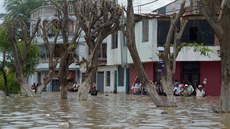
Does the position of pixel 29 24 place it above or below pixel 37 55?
above

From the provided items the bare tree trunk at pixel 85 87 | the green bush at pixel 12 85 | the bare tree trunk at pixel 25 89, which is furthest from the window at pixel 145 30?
the bare tree trunk at pixel 85 87

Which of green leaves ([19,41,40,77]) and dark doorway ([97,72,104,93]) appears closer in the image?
green leaves ([19,41,40,77])

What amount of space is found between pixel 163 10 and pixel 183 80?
9826 millimetres

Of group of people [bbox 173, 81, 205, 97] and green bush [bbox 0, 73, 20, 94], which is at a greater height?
green bush [bbox 0, 73, 20, 94]

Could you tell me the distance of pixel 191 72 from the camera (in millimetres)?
42594

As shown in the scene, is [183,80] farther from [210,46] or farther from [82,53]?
[82,53]

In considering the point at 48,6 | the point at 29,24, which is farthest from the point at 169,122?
the point at 29,24

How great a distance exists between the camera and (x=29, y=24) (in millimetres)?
67250

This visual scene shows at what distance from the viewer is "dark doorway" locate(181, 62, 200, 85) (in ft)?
139

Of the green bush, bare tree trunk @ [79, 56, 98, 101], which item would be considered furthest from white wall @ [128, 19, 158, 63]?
bare tree trunk @ [79, 56, 98, 101]

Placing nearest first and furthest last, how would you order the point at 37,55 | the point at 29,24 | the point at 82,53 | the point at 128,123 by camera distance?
the point at 128,123, the point at 37,55, the point at 82,53, the point at 29,24

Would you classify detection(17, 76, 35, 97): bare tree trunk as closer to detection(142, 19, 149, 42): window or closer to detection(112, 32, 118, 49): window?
Result: detection(142, 19, 149, 42): window

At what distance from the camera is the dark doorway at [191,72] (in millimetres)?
42312

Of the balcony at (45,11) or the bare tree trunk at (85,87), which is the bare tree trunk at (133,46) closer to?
the bare tree trunk at (85,87)
